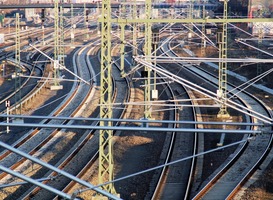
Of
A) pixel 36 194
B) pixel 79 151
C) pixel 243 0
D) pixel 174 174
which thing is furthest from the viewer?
pixel 243 0

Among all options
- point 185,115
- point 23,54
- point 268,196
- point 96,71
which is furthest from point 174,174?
point 23,54

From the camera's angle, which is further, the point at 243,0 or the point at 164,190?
the point at 243,0

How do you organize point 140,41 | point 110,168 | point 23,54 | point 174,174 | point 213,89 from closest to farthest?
1. point 110,168
2. point 174,174
3. point 213,89
4. point 23,54
5. point 140,41

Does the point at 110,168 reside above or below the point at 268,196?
above

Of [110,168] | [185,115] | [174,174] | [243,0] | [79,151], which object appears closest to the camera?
[110,168]

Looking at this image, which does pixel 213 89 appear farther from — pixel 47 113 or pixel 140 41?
pixel 140 41

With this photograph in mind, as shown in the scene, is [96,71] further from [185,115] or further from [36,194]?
[36,194]

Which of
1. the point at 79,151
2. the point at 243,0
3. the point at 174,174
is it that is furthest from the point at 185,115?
the point at 243,0

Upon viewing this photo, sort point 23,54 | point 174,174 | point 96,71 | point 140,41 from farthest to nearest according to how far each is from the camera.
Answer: point 140,41 → point 23,54 → point 96,71 → point 174,174

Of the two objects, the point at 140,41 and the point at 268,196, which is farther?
the point at 140,41
